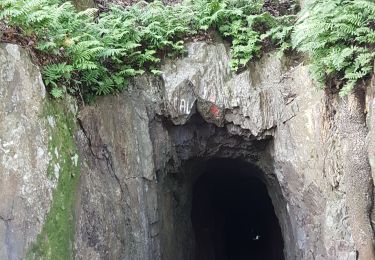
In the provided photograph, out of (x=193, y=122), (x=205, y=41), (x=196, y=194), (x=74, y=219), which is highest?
(x=205, y=41)

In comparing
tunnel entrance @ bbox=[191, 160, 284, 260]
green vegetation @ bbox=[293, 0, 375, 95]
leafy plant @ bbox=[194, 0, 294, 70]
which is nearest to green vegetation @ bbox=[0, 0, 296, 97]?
leafy plant @ bbox=[194, 0, 294, 70]

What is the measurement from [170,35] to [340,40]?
3.25 metres

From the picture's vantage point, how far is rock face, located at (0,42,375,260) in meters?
5.73

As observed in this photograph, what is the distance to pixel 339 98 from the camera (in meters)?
6.48

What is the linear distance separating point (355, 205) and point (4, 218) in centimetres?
480

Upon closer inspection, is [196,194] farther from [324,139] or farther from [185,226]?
[324,139]

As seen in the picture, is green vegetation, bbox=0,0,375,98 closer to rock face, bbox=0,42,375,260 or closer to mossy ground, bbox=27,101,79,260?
rock face, bbox=0,42,375,260

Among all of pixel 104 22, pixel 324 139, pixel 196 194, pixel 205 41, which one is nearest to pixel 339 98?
pixel 324 139

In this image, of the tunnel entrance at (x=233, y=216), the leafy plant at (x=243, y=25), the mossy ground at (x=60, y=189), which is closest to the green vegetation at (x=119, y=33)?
the leafy plant at (x=243, y=25)

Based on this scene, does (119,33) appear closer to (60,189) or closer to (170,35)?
(170,35)

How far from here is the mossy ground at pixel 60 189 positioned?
5.43 m

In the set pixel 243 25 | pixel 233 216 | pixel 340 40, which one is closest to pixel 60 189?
pixel 340 40

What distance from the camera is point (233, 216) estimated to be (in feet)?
58.4

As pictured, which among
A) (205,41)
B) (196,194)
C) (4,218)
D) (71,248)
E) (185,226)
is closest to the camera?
(4,218)
